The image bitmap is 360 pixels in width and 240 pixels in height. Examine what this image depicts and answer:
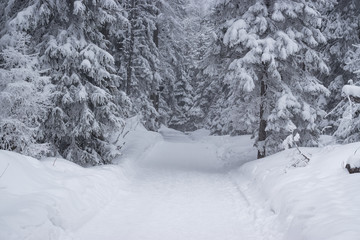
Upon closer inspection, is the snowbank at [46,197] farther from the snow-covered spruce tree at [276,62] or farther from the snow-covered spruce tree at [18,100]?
the snow-covered spruce tree at [276,62]

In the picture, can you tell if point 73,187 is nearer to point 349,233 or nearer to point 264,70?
point 349,233

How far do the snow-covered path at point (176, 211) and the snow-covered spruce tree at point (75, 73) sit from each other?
238 cm

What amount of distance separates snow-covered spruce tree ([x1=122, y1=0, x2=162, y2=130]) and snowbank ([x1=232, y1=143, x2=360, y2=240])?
48.1ft

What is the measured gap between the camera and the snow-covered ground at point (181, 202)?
197 inches

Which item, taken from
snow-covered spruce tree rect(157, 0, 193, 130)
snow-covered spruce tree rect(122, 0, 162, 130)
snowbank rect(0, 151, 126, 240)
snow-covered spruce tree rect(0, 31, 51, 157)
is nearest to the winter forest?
snow-covered spruce tree rect(0, 31, 51, 157)

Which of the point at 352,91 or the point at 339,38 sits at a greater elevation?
the point at 339,38

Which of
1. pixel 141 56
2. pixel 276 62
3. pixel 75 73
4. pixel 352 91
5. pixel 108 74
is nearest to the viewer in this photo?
pixel 352 91

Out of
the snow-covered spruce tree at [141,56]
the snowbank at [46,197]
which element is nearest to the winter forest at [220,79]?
the snowbank at [46,197]

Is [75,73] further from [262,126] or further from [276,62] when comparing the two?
[262,126]

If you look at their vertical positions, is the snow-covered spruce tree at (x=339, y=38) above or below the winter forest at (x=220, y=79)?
above

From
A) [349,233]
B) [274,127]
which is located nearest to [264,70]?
[274,127]

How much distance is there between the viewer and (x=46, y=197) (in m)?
5.91

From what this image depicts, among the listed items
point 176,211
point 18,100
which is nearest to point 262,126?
point 176,211

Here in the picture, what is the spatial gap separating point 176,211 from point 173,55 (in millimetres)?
23096
